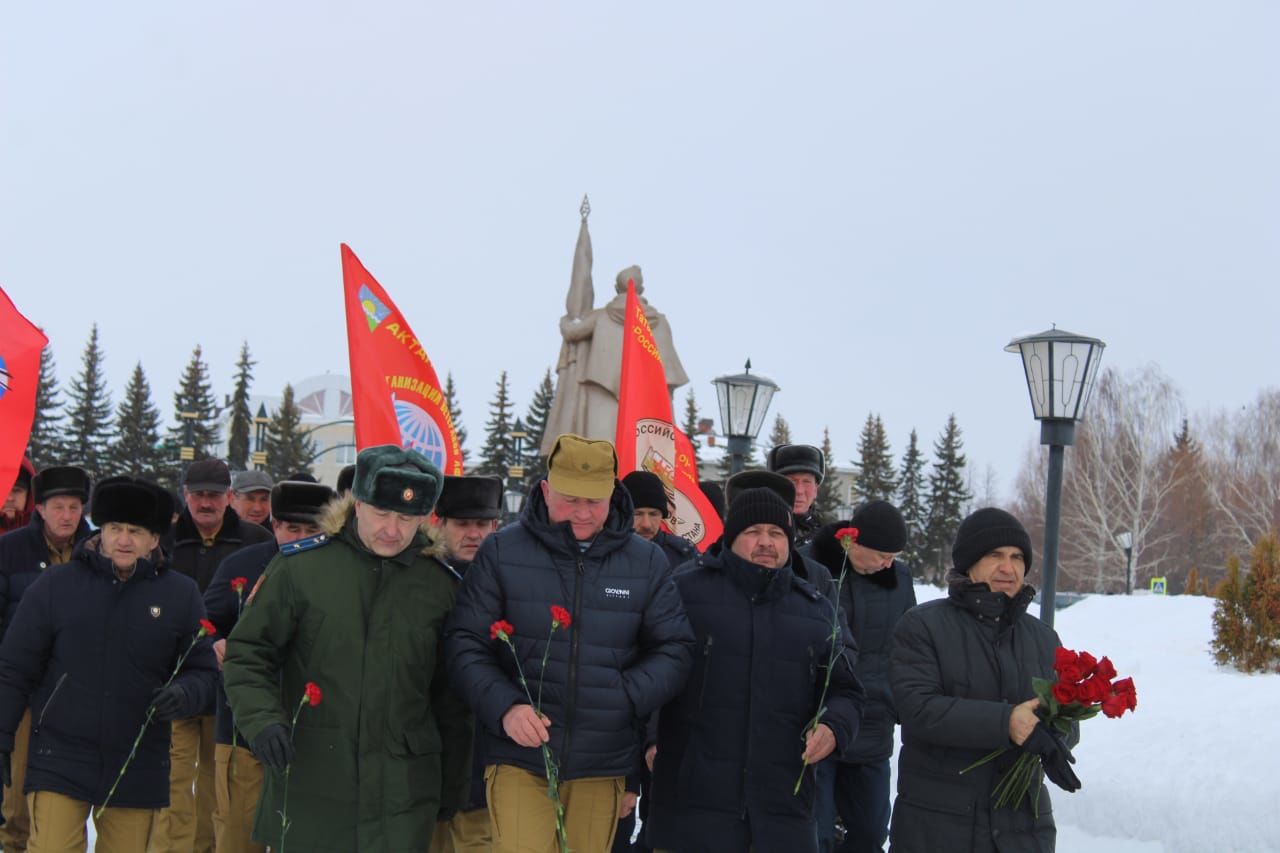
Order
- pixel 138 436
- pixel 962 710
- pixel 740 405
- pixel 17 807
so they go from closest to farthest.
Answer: pixel 962 710 → pixel 17 807 → pixel 740 405 → pixel 138 436

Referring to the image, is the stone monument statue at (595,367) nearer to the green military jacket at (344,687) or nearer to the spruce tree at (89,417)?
the green military jacket at (344,687)

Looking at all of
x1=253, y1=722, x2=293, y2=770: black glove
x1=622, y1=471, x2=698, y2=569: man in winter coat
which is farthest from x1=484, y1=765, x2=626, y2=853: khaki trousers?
x1=622, y1=471, x2=698, y2=569: man in winter coat

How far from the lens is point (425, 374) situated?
24.3ft

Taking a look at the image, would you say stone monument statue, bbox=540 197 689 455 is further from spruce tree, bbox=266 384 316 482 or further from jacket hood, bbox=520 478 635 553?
spruce tree, bbox=266 384 316 482

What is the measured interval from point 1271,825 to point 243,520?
6.70 m

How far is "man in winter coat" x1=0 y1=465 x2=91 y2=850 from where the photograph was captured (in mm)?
6105

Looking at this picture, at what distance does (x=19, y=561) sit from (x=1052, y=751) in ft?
16.9

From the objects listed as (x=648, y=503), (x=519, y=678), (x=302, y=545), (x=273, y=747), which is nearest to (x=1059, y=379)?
(x=648, y=503)

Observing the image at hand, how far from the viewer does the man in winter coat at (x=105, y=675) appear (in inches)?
187

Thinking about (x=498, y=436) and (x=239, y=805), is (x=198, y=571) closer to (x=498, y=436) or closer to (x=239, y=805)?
(x=239, y=805)

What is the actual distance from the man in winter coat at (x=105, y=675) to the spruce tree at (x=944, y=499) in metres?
59.4

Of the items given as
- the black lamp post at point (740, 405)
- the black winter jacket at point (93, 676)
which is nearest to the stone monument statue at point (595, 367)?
the black lamp post at point (740, 405)

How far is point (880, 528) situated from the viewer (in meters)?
5.99

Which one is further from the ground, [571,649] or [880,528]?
[880,528]
